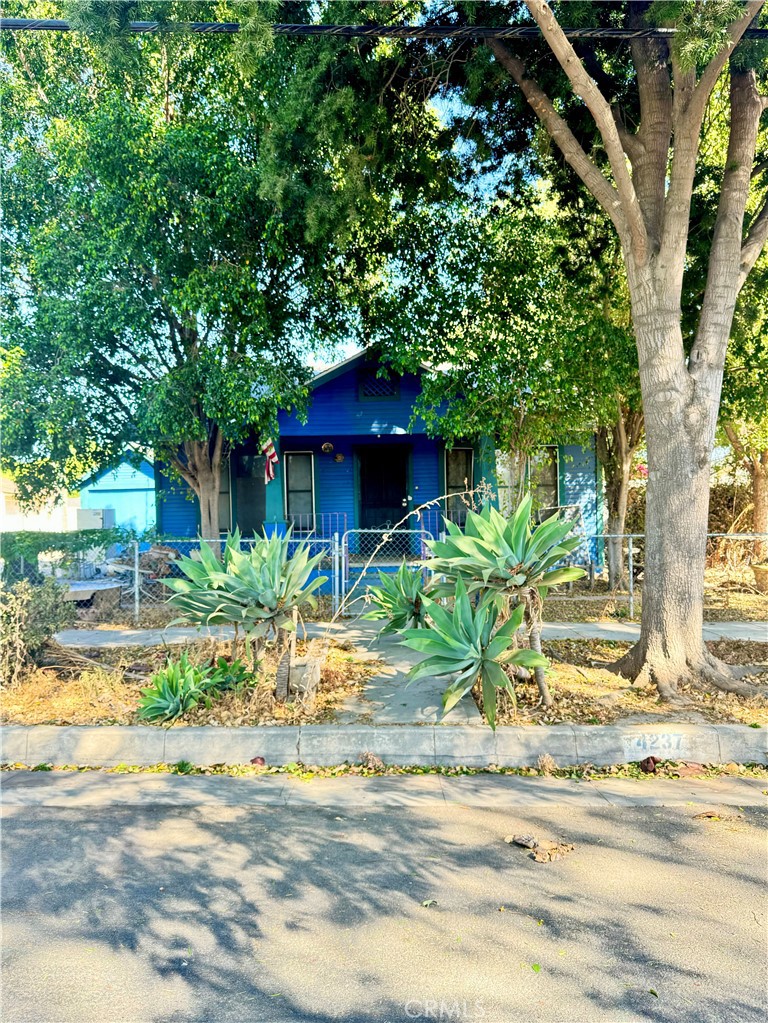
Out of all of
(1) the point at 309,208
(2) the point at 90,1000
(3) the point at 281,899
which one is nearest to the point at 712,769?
(3) the point at 281,899

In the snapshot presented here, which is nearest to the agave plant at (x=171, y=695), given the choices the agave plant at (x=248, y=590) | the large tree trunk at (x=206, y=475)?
the agave plant at (x=248, y=590)

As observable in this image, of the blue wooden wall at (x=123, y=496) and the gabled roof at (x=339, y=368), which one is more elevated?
the gabled roof at (x=339, y=368)

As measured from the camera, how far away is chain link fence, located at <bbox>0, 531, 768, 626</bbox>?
11.8 metres

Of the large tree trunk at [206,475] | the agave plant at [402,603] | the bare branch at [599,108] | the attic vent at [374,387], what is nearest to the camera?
the bare branch at [599,108]

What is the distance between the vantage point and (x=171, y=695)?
6.25 m

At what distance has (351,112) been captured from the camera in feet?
28.5

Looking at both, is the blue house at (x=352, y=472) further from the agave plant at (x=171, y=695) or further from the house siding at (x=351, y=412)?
the agave plant at (x=171, y=695)

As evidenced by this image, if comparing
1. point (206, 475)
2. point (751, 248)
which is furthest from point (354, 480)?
point (751, 248)

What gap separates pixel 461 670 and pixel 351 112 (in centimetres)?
693

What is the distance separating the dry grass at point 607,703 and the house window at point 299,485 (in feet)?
30.5

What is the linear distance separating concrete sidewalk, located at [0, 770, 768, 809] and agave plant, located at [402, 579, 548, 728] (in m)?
0.58

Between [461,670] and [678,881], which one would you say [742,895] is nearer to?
[678,881]

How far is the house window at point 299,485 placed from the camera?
53.4ft

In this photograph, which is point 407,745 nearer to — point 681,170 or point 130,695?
Answer: point 130,695
